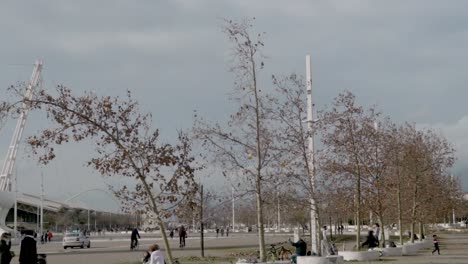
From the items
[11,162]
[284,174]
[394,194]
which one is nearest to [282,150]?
[284,174]

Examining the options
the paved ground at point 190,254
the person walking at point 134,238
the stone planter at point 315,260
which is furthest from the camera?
the person walking at point 134,238

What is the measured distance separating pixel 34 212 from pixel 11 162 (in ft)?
159

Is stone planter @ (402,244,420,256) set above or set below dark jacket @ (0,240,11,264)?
below

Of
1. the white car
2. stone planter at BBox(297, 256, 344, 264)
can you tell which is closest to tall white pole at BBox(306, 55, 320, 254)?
stone planter at BBox(297, 256, 344, 264)

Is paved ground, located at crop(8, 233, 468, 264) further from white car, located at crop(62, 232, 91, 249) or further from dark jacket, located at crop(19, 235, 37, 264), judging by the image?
dark jacket, located at crop(19, 235, 37, 264)

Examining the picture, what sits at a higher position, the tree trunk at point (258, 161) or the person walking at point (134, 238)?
the tree trunk at point (258, 161)

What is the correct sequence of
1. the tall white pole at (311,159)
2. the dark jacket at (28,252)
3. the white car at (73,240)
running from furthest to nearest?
the white car at (73,240), the tall white pole at (311,159), the dark jacket at (28,252)

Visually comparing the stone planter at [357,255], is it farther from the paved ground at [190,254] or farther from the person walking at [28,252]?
the person walking at [28,252]

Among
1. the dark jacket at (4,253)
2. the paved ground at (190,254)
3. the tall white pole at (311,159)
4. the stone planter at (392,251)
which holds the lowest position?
the paved ground at (190,254)

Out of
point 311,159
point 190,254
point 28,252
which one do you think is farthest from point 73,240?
point 28,252

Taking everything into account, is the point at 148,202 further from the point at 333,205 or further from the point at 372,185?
the point at 372,185

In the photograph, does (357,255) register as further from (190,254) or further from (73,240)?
(73,240)

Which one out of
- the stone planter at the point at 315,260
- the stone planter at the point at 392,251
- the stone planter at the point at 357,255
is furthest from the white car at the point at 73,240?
the stone planter at the point at 315,260

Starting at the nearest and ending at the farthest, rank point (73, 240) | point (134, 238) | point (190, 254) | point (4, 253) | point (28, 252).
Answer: point (28, 252) → point (4, 253) → point (190, 254) → point (134, 238) → point (73, 240)
